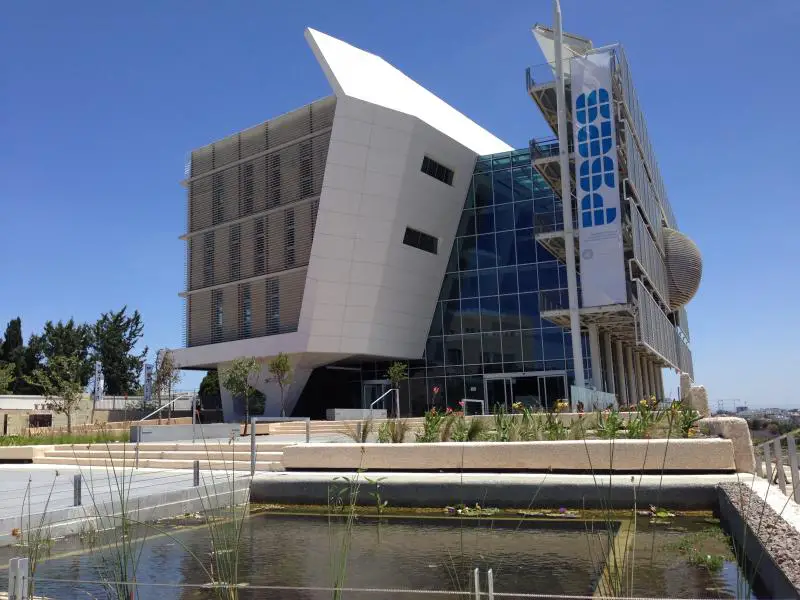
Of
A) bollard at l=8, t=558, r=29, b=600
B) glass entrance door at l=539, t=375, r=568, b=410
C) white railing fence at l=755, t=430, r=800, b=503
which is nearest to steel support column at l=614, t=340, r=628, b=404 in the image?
glass entrance door at l=539, t=375, r=568, b=410

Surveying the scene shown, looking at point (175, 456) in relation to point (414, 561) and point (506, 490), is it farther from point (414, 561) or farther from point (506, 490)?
point (414, 561)

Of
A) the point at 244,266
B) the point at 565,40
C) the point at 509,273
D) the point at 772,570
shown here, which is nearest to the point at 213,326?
the point at 244,266

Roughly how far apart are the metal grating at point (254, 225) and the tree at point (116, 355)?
33627 mm

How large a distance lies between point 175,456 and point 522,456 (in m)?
10.6

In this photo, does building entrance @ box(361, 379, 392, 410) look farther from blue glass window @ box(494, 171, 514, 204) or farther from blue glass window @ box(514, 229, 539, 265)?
blue glass window @ box(494, 171, 514, 204)

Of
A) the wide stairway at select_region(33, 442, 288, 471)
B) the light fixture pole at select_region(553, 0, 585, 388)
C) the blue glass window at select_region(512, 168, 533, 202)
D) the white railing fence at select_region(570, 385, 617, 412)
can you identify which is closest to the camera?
the wide stairway at select_region(33, 442, 288, 471)

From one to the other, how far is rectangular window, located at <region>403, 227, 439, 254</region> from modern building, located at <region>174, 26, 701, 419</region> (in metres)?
0.12

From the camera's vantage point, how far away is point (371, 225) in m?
34.9

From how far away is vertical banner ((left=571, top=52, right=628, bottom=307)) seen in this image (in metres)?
29.6

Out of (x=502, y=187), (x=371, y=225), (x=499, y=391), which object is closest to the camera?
(x=371, y=225)

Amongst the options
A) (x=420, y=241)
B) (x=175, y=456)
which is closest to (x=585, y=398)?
(x=175, y=456)

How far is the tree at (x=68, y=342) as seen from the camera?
6769 cm

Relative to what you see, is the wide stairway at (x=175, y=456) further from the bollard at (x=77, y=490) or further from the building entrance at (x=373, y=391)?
the building entrance at (x=373, y=391)

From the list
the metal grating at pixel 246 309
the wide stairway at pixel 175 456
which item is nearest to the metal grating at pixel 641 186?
the metal grating at pixel 246 309
